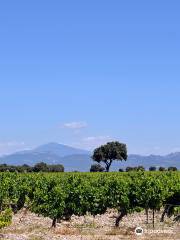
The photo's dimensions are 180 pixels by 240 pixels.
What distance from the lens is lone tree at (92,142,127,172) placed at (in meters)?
117

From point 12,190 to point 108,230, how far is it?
14.7 metres

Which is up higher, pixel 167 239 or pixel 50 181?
Answer: pixel 50 181

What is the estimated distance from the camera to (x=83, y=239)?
29.5 meters

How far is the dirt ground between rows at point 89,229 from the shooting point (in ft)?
99.8

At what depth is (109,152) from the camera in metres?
117

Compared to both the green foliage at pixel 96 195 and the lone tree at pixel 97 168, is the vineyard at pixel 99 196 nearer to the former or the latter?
the green foliage at pixel 96 195

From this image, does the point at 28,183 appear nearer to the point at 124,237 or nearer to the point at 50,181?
the point at 50,181

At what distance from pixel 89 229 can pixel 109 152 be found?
81.9 m

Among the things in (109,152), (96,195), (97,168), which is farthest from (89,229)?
(109,152)

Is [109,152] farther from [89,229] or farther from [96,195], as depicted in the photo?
[89,229]

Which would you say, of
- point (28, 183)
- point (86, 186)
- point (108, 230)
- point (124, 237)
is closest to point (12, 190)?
point (28, 183)

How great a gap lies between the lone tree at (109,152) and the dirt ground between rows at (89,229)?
70.7m

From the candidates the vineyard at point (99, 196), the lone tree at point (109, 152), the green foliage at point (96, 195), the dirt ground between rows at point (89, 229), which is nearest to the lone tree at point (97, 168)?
the lone tree at point (109, 152)

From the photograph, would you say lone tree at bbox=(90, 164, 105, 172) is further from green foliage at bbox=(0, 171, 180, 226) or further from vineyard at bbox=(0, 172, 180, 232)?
green foliage at bbox=(0, 171, 180, 226)
